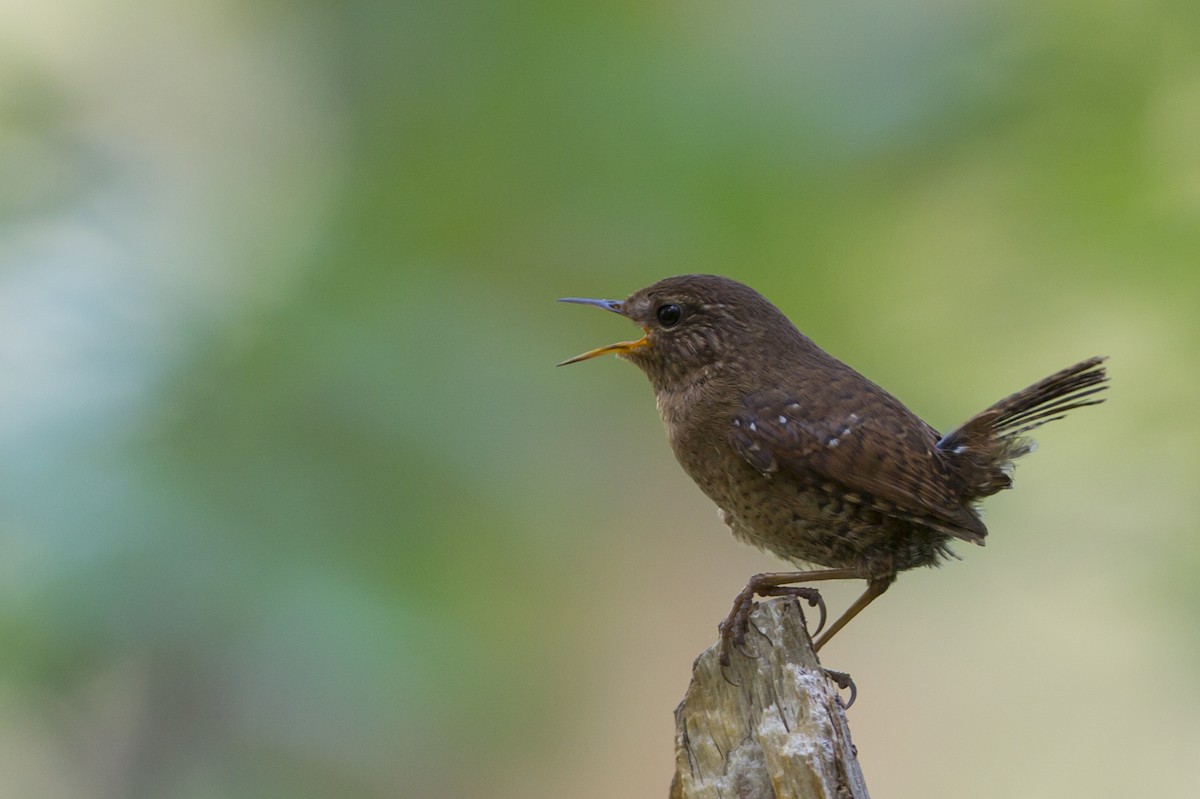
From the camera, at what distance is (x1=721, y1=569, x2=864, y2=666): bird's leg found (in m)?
2.39

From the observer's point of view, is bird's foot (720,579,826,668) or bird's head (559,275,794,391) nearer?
bird's foot (720,579,826,668)

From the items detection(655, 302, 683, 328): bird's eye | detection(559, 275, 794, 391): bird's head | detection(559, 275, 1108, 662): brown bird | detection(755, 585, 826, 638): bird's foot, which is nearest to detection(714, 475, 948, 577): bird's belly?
detection(559, 275, 1108, 662): brown bird

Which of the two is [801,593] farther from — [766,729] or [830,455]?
[766,729]

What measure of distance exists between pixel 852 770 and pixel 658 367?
1.29 metres

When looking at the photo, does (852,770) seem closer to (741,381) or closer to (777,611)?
(777,611)

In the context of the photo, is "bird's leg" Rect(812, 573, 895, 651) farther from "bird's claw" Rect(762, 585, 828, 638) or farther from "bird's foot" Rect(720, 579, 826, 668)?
"bird's foot" Rect(720, 579, 826, 668)

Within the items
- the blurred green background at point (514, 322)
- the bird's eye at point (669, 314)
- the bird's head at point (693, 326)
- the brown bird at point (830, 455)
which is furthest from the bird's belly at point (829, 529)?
the blurred green background at point (514, 322)

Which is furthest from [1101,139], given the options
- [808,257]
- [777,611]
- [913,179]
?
[777,611]

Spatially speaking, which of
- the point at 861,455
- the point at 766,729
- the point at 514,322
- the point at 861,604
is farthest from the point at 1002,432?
the point at 514,322

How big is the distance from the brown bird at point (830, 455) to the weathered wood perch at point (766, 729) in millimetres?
289

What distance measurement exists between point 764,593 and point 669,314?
2.57 feet

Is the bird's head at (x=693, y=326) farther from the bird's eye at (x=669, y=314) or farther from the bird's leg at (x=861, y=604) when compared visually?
the bird's leg at (x=861, y=604)

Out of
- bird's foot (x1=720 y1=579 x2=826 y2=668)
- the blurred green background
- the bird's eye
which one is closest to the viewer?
bird's foot (x1=720 y1=579 x2=826 y2=668)

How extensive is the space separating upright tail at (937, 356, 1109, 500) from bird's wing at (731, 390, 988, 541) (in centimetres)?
6
